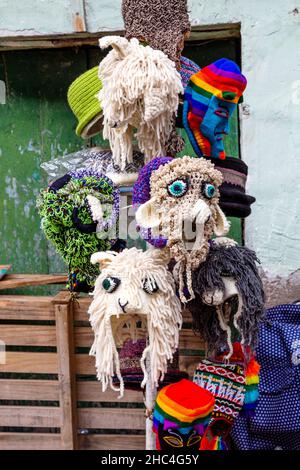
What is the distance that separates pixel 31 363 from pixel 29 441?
0.23 meters

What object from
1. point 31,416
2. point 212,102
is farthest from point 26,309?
point 212,102

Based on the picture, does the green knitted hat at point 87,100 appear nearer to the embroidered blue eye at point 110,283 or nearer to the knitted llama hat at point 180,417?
the embroidered blue eye at point 110,283

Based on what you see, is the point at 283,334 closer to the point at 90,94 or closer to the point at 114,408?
the point at 114,408

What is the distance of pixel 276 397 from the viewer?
4.17ft

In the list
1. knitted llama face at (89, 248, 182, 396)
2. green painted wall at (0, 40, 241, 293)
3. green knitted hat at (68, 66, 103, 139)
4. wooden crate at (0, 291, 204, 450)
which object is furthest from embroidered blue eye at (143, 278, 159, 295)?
green painted wall at (0, 40, 241, 293)

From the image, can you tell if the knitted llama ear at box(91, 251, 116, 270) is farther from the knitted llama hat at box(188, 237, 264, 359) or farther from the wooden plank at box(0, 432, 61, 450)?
the wooden plank at box(0, 432, 61, 450)

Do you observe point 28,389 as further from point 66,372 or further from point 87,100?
point 87,100

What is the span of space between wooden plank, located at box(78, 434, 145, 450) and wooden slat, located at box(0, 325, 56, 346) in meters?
0.29

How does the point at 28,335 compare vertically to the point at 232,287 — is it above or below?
below

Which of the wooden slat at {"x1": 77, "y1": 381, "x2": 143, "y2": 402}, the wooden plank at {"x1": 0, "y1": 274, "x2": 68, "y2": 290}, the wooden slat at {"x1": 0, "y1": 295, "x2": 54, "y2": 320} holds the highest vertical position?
the wooden plank at {"x1": 0, "y1": 274, "x2": 68, "y2": 290}

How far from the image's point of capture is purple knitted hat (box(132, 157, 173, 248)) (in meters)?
0.90

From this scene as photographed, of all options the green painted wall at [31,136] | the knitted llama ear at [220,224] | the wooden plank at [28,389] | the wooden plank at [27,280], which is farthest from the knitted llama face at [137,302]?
the green painted wall at [31,136]

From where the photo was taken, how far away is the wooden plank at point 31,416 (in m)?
1.37

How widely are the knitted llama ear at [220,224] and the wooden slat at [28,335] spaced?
0.65 m
